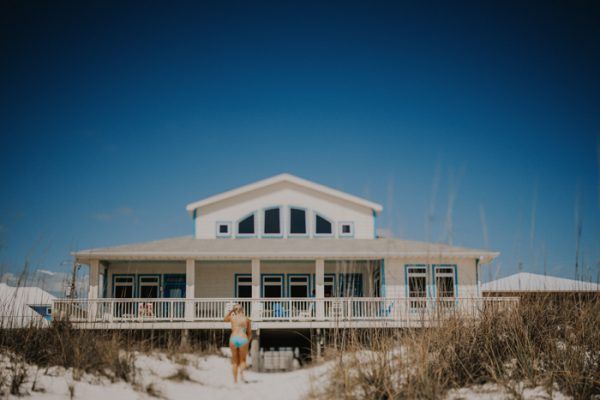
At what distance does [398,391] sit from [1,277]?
6651mm

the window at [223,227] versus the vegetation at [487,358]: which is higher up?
the window at [223,227]

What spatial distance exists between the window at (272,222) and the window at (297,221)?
21.2 inches

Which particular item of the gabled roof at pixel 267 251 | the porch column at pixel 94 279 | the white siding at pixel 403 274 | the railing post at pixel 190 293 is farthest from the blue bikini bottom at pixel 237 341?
the white siding at pixel 403 274

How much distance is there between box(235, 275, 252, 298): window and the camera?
21.0m

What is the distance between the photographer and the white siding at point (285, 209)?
21.9 metres

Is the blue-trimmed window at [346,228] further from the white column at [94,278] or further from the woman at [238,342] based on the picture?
the woman at [238,342]

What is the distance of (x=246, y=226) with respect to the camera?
2197 centimetres

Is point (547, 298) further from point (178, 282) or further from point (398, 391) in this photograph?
point (178, 282)

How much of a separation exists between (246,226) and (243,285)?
7.99ft

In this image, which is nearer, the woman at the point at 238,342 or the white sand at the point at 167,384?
the white sand at the point at 167,384

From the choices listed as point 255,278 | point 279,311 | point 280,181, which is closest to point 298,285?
point 255,278

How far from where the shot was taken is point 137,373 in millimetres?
9273

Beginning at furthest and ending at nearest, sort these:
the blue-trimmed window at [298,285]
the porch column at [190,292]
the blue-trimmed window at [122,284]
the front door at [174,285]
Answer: the blue-trimmed window at [298,285] → the front door at [174,285] → the blue-trimmed window at [122,284] → the porch column at [190,292]

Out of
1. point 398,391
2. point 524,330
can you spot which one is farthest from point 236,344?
point 524,330
